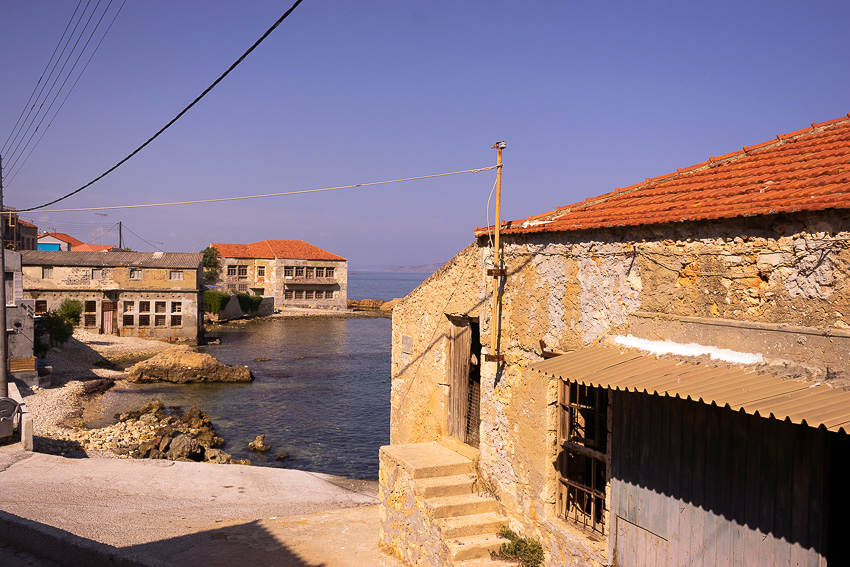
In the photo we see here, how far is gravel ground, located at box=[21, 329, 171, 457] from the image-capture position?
19922mm

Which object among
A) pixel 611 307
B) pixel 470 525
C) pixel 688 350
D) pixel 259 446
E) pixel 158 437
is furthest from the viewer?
pixel 259 446

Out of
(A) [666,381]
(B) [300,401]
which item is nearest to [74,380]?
(B) [300,401]

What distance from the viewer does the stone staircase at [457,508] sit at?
7258mm

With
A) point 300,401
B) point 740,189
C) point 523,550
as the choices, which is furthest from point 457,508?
point 300,401

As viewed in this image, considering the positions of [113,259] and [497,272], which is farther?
[113,259]

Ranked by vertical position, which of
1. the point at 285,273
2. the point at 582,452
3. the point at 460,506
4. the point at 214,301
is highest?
the point at 285,273

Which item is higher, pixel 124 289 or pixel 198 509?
pixel 124 289

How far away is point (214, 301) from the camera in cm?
6419

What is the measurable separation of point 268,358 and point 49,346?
1319 cm

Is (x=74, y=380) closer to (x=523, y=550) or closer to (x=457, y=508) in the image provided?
(x=457, y=508)

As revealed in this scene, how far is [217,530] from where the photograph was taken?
1106 centimetres

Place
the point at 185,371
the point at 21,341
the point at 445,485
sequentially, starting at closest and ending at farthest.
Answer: the point at 445,485 → the point at 21,341 → the point at 185,371

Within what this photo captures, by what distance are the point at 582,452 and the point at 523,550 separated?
148 cm

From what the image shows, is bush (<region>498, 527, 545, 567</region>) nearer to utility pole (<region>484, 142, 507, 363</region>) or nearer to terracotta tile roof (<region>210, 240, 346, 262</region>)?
utility pole (<region>484, 142, 507, 363</region>)
